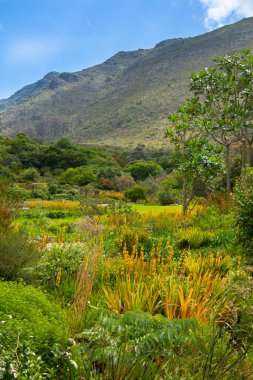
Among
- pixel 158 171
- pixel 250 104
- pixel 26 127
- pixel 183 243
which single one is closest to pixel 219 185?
pixel 250 104

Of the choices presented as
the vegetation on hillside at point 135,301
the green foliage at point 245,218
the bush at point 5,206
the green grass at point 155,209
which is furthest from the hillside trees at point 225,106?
the green foliage at point 245,218

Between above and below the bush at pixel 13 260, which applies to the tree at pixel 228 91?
above

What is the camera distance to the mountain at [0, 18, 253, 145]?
83.8 meters

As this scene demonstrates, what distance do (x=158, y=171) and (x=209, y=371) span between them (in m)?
44.0

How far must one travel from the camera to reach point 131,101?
9600 centimetres

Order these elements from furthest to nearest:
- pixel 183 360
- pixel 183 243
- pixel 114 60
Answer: pixel 114 60 < pixel 183 243 < pixel 183 360

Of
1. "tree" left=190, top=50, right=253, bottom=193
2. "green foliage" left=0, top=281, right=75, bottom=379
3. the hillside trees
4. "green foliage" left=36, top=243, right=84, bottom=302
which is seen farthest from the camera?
"tree" left=190, top=50, right=253, bottom=193

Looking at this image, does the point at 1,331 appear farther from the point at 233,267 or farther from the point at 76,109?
the point at 76,109

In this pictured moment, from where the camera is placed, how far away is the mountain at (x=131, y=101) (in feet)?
275

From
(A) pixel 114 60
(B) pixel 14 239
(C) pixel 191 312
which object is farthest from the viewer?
(A) pixel 114 60

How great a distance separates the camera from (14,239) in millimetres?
6059

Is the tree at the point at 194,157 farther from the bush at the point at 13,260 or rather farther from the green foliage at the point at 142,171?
the green foliage at the point at 142,171

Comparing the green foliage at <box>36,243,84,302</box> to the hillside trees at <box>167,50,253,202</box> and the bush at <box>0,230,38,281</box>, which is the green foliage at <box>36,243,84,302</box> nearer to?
the bush at <box>0,230,38,281</box>

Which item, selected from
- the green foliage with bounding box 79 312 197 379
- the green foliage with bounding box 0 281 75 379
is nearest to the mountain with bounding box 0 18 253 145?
the green foliage with bounding box 0 281 75 379
